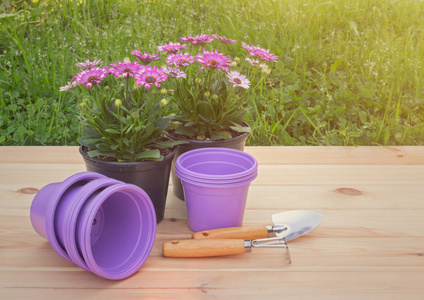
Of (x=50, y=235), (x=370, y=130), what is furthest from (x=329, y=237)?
(x=370, y=130)

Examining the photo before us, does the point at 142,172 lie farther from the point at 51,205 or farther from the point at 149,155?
the point at 51,205

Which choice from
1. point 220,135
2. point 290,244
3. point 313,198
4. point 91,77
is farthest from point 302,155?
point 91,77

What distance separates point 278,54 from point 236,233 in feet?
4.47

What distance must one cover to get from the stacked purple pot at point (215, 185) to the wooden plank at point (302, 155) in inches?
12.9

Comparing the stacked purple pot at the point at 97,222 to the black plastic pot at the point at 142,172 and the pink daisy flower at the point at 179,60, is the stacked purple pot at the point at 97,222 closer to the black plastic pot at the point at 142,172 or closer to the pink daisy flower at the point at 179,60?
the black plastic pot at the point at 142,172

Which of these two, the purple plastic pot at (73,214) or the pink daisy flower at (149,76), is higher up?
the pink daisy flower at (149,76)

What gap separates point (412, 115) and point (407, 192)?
855 millimetres

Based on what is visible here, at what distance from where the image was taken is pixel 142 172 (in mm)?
1025

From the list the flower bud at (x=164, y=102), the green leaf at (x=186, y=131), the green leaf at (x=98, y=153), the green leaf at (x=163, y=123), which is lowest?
the green leaf at (x=98, y=153)

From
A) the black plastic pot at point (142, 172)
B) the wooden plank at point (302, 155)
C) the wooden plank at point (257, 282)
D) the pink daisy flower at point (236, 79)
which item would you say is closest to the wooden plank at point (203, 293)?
the wooden plank at point (257, 282)

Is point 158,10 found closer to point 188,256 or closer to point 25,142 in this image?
point 25,142

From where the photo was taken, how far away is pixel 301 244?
1033 millimetres

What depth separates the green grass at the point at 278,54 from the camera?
1.93 meters

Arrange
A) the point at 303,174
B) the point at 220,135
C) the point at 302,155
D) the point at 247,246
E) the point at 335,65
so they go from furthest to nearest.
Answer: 1. the point at 335,65
2. the point at 302,155
3. the point at 303,174
4. the point at 220,135
5. the point at 247,246
